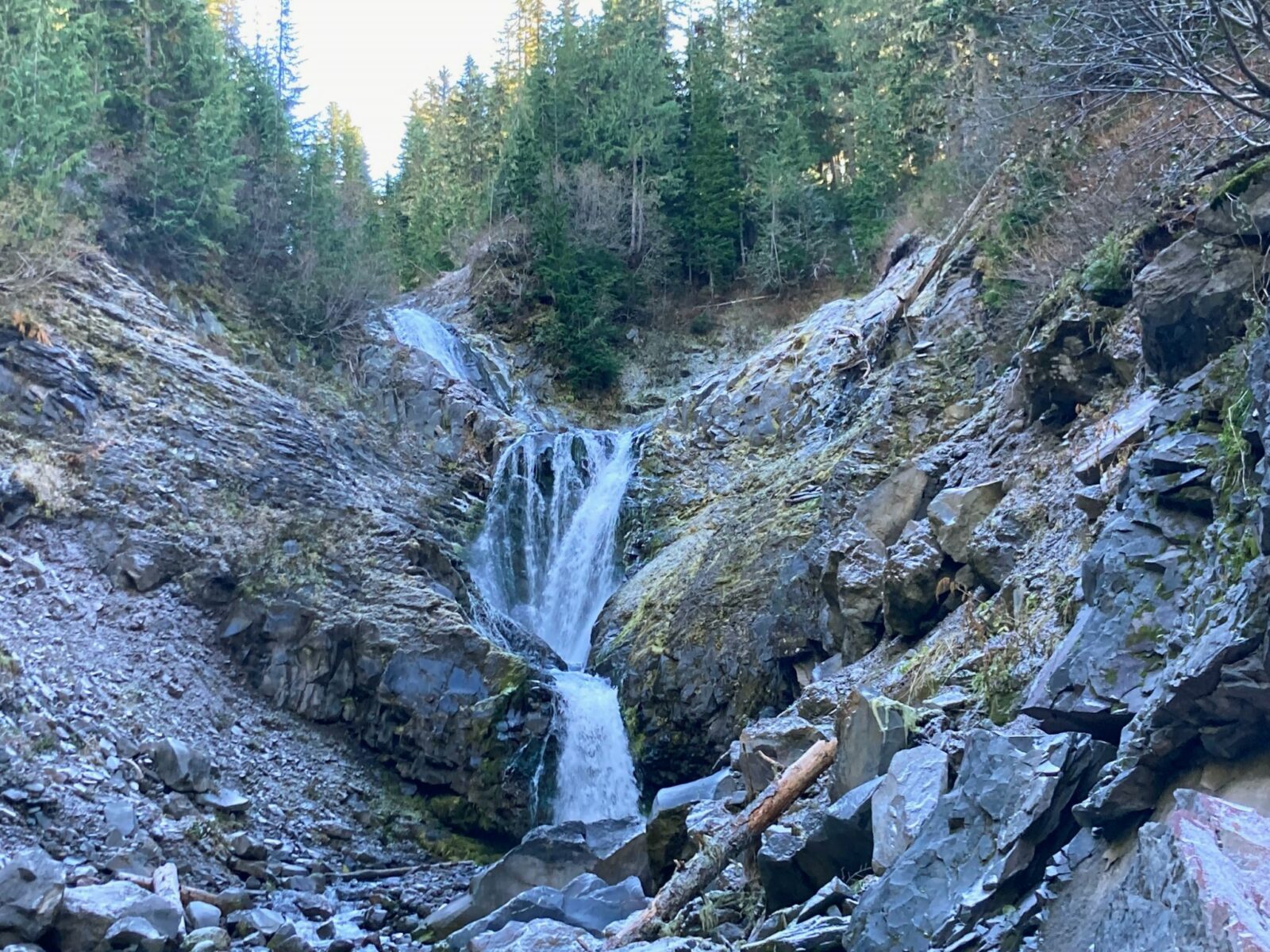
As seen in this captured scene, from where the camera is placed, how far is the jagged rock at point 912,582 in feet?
31.0

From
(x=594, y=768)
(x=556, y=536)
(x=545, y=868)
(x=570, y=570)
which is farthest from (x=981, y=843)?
(x=556, y=536)

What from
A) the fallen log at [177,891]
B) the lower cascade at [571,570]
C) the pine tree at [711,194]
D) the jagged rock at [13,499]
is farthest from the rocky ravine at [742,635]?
the pine tree at [711,194]

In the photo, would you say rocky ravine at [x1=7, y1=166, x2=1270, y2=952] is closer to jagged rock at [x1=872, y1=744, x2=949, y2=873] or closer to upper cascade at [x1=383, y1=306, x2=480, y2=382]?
jagged rock at [x1=872, y1=744, x2=949, y2=873]

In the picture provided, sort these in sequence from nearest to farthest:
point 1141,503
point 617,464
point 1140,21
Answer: point 1141,503 → point 1140,21 → point 617,464

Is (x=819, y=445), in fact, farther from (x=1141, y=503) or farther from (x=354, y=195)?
(x=354, y=195)

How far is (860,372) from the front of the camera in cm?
1717

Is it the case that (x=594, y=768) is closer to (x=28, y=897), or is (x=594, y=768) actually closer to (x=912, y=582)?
(x=912, y=582)

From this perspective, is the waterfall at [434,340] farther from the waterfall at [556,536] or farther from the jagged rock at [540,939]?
the jagged rock at [540,939]

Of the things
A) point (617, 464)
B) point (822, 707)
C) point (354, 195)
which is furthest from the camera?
point (354, 195)

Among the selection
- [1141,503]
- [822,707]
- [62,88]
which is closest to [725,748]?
[822,707]

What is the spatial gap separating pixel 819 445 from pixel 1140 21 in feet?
33.3

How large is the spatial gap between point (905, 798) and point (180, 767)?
353 inches

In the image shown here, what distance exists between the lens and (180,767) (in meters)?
11.3

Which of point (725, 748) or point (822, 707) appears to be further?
point (725, 748)
